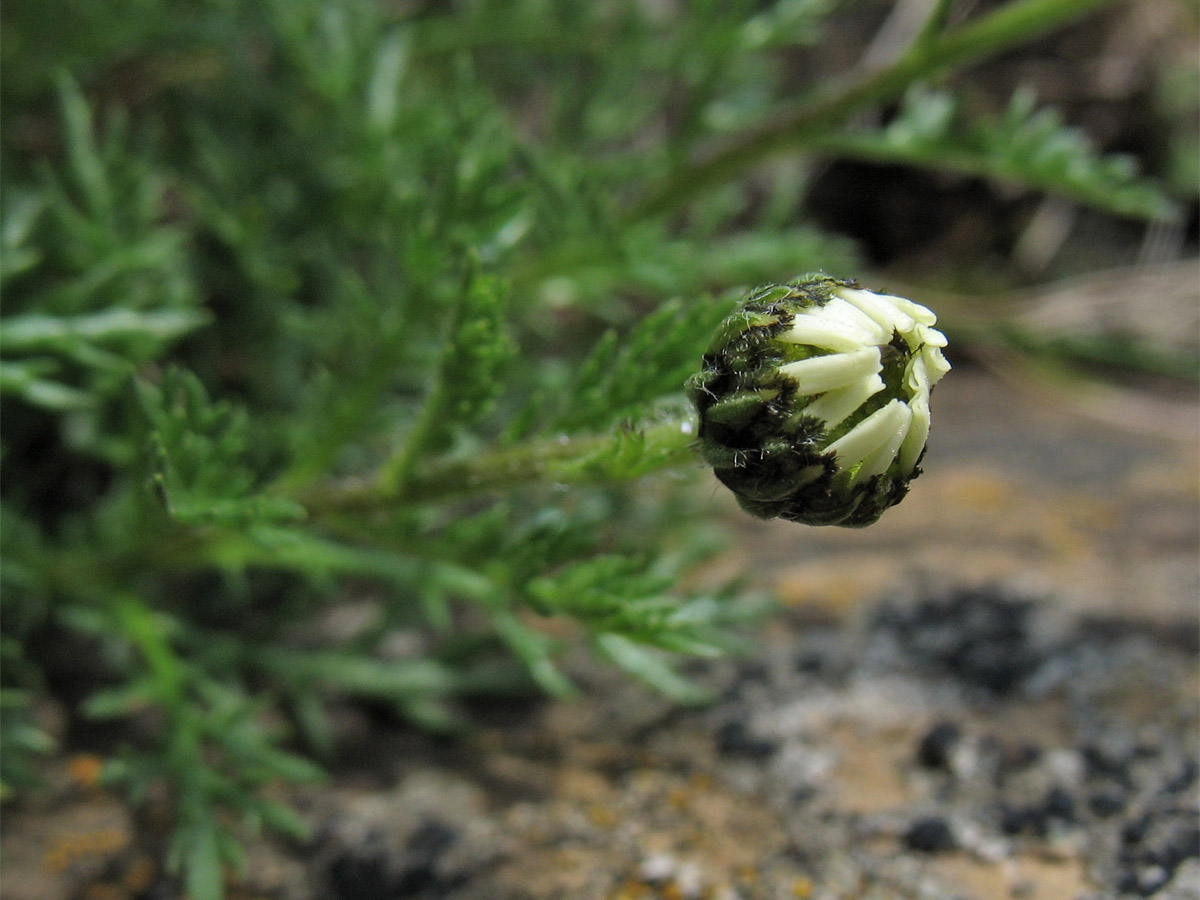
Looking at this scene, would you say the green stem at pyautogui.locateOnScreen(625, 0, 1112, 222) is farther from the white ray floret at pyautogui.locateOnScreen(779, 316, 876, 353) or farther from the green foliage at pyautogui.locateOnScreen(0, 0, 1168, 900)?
the white ray floret at pyautogui.locateOnScreen(779, 316, 876, 353)

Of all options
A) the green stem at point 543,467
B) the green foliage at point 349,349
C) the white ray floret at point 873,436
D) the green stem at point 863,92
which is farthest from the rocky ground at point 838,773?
the green stem at point 863,92

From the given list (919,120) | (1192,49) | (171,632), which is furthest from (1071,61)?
(171,632)

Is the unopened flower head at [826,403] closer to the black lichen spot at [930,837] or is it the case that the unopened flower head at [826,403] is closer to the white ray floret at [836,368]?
the white ray floret at [836,368]

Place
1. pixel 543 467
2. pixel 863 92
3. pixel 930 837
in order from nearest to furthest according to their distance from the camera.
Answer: pixel 543 467, pixel 930 837, pixel 863 92

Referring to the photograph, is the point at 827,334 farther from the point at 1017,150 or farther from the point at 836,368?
the point at 1017,150

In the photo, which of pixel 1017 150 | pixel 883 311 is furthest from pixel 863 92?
pixel 883 311

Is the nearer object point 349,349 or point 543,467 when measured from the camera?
point 543,467

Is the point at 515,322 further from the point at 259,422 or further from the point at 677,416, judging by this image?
the point at 677,416

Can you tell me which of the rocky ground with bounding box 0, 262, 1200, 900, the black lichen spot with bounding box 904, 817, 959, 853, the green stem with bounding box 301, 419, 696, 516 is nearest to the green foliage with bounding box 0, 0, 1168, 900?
the green stem with bounding box 301, 419, 696, 516
